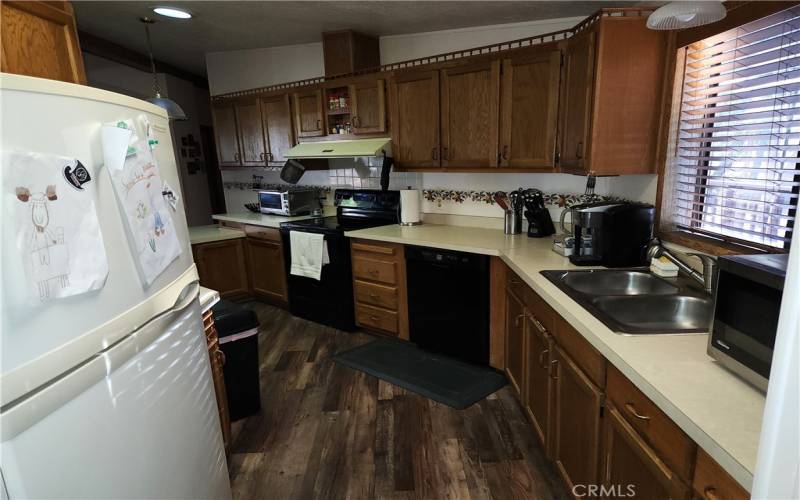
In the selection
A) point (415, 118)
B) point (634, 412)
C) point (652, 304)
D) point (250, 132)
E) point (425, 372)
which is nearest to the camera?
point (634, 412)

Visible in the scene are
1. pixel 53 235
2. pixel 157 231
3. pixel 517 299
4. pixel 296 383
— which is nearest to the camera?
pixel 53 235

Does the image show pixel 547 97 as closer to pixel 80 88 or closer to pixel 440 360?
pixel 440 360

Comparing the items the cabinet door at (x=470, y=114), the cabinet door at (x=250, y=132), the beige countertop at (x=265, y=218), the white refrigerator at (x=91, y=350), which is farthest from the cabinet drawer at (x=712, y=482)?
the cabinet door at (x=250, y=132)

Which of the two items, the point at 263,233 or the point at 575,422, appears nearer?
the point at 575,422

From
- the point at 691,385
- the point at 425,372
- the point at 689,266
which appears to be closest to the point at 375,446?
the point at 425,372

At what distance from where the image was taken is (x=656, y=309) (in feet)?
5.28

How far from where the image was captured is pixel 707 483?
862 mm

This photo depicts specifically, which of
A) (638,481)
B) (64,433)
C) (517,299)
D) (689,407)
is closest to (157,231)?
(64,433)

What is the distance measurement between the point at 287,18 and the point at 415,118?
3.99 ft

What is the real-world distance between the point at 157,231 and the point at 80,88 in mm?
346

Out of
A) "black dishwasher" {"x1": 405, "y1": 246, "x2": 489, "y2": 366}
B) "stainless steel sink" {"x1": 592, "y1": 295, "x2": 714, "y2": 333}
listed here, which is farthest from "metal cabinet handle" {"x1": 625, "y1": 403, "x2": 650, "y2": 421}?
"black dishwasher" {"x1": 405, "y1": 246, "x2": 489, "y2": 366}

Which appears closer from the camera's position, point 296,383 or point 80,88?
point 80,88

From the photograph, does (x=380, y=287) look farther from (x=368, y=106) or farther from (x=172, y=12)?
(x=172, y=12)

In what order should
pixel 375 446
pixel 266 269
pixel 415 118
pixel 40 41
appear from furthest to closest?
pixel 266 269 → pixel 415 118 → pixel 375 446 → pixel 40 41
